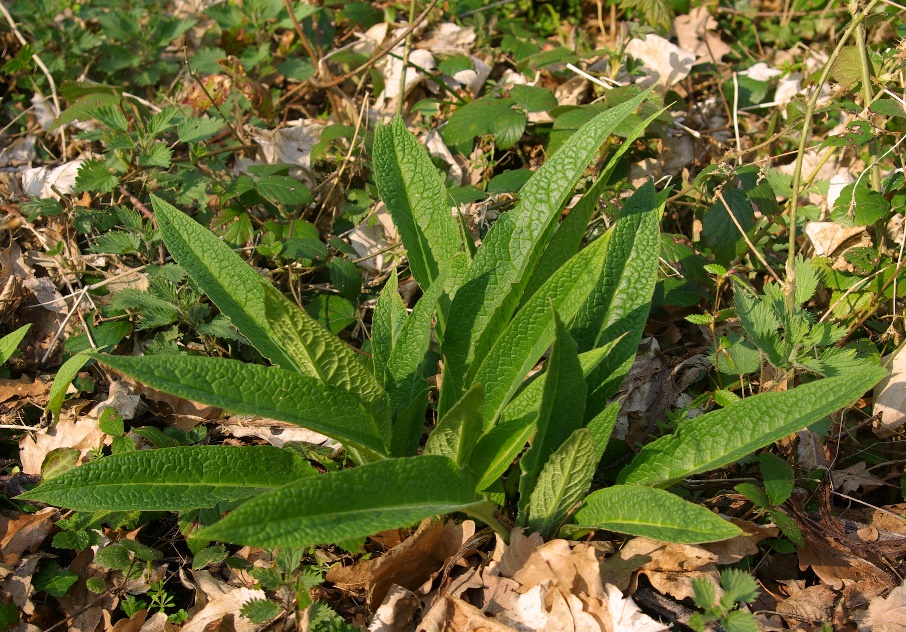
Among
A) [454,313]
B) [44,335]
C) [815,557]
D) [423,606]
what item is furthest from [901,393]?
[44,335]

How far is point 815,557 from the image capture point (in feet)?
5.34

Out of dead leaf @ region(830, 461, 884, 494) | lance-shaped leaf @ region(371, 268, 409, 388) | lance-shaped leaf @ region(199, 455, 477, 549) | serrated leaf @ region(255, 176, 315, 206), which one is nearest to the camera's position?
lance-shaped leaf @ region(199, 455, 477, 549)

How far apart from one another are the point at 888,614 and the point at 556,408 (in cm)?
82

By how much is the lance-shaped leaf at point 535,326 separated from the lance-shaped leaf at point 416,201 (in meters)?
0.30

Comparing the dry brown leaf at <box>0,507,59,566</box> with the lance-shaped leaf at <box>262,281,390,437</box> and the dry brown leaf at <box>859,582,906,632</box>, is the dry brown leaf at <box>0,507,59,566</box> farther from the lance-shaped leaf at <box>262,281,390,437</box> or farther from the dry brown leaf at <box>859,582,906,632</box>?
the dry brown leaf at <box>859,582,906,632</box>

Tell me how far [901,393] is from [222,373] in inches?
64.3

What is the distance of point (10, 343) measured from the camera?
2.08 m

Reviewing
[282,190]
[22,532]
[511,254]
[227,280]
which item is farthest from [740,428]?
[22,532]

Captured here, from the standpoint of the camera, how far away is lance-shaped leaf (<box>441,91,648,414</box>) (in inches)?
60.7

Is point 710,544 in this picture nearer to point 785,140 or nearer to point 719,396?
point 719,396

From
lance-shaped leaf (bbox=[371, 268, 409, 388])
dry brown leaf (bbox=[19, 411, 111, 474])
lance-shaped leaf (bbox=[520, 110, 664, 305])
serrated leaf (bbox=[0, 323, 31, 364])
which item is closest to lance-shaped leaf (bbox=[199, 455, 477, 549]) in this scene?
lance-shaped leaf (bbox=[371, 268, 409, 388])

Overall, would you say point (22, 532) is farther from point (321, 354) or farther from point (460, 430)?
point (460, 430)

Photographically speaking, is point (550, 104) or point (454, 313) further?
point (550, 104)

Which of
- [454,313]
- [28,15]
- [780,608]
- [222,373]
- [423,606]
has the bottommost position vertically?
[780,608]
